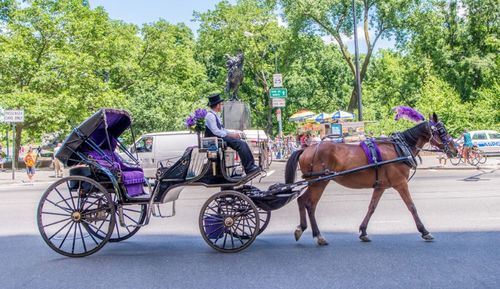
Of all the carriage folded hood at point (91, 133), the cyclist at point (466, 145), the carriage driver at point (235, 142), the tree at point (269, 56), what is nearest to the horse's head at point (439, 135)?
the carriage driver at point (235, 142)

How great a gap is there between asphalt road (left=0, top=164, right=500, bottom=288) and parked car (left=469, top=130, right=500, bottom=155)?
21288 mm

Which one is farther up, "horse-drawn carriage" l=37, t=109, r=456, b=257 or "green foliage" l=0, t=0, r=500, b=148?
"green foliage" l=0, t=0, r=500, b=148

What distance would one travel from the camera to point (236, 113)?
12609mm

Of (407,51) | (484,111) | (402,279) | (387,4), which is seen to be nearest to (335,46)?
(407,51)

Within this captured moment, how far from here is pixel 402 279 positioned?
5.80 m

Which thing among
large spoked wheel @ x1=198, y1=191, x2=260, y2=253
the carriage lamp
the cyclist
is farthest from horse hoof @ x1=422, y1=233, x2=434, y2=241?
the cyclist

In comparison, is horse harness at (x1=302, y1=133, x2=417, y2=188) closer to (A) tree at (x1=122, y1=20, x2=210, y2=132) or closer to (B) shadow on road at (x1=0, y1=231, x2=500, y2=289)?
(B) shadow on road at (x1=0, y1=231, x2=500, y2=289)

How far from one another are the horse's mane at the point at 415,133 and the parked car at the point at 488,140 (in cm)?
2378

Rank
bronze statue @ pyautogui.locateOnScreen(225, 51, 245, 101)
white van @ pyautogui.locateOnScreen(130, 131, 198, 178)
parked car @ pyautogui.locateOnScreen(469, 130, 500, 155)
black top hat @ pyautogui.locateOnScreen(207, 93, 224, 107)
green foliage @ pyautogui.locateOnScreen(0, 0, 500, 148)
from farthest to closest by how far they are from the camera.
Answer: green foliage @ pyautogui.locateOnScreen(0, 0, 500, 148)
parked car @ pyautogui.locateOnScreen(469, 130, 500, 155)
white van @ pyautogui.locateOnScreen(130, 131, 198, 178)
bronze statue @ pyautogui.locateOnScreen(225, 51, 245, 101)
black top hat @ pyautogui.locateOnScreen(207, 93, 224, 107)

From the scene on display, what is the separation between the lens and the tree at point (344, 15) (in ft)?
123

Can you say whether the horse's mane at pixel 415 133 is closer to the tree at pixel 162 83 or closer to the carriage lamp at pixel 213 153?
the carriage lamp at pixel 213 153

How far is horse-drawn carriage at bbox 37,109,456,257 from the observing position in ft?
24.2

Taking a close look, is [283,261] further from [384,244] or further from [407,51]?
[407,51]

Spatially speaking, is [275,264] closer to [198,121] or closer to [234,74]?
[198,121]
